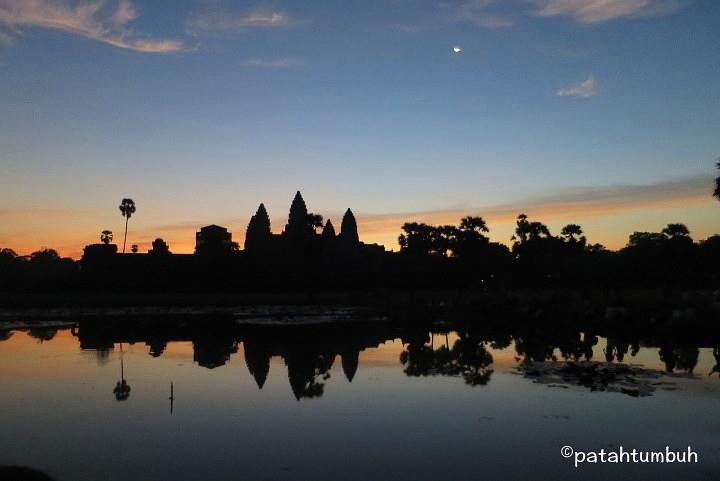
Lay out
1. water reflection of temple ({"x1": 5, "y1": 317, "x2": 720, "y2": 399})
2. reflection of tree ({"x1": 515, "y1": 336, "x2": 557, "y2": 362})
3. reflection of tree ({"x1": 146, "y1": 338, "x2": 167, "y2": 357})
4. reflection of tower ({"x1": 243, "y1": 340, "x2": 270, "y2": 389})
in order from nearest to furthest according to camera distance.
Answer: reflection of tower ({"x1": 243, "y1": 340, "x2": 270, "y2": 389}) < water reflection of temple ({"x1": 5, "y1": 317, "x2": 720, "y2": 399}) < reflection of tree ({"x1": 515, "y1": 336, "x2": 557, "y2": 362}) < reflection of tree ({"x1": 146, "y1": 338, "x2": 167, "y2": 357})

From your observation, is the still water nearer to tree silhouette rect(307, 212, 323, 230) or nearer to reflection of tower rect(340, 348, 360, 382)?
reflection of tower rect(340, 348, 360, 382)

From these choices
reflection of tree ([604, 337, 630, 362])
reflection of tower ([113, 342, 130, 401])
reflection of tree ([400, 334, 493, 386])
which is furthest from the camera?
reflection of tree ([604, 337, 630, 362])

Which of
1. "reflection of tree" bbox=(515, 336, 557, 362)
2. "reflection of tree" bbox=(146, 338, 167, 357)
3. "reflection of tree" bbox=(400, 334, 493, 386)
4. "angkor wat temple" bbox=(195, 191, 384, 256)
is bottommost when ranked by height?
"reflection of tree" bbox=(400, 334, 493, 386)

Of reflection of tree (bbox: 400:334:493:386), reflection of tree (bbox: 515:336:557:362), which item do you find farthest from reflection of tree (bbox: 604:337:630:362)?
reflection of tree (bbox: 400:334:493:386)

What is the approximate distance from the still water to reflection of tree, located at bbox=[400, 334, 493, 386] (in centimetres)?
11

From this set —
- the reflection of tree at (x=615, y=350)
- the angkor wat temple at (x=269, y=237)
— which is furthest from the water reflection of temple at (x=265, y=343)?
the angkor wat temple at (x=269, y=237)

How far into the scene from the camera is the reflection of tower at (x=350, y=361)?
1721cm

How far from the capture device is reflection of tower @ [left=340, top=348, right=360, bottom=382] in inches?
677

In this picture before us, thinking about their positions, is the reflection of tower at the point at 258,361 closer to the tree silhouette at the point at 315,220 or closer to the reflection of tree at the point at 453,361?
the reflection of tree at the point at 453,361

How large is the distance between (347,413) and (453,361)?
27.9 ft

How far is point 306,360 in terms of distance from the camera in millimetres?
19625

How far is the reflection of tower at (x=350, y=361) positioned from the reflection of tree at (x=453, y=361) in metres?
1.61

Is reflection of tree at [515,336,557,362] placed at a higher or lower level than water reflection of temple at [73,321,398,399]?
lower

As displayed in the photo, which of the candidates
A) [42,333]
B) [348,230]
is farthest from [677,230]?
[42,333]
